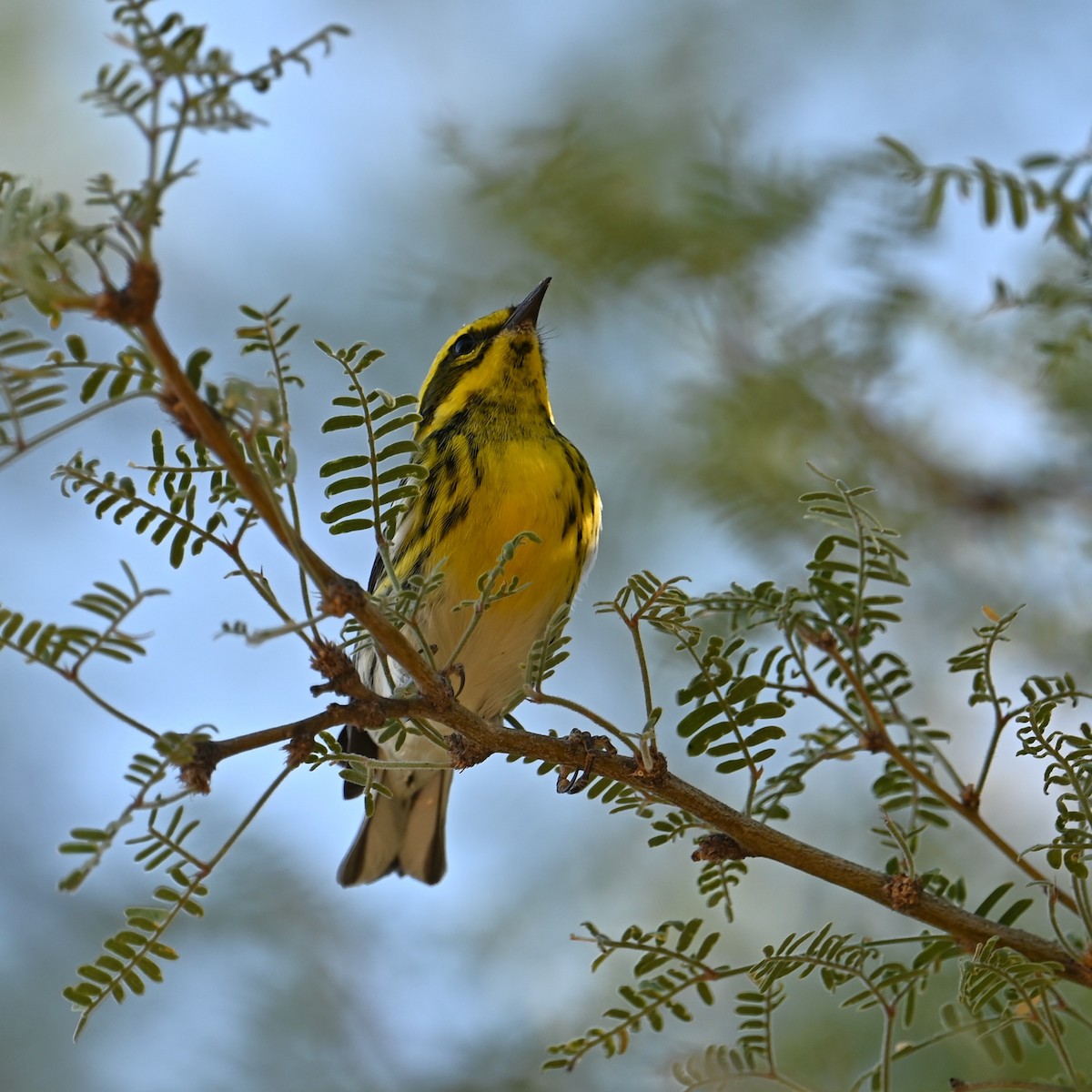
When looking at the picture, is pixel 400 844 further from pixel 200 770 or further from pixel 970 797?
pixel 200 770

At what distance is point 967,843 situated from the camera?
4098mm

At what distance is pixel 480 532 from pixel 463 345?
1.07m

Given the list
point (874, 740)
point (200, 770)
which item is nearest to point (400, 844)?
point (874, 740)

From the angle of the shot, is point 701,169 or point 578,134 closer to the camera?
point 701,169

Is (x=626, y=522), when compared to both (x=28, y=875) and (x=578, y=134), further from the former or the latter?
(x=28, y=875)

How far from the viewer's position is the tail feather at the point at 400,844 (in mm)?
3932

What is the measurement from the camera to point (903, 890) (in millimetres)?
1724

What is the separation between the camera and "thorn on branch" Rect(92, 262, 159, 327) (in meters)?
1.20

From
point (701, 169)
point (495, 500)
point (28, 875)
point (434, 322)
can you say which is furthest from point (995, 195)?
point (28, 875)

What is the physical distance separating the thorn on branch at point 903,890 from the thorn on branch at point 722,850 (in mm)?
194

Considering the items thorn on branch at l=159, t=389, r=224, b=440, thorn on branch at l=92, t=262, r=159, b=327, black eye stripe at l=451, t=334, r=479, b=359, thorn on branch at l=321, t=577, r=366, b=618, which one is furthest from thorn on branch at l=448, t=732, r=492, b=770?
black eye stripe at l=451, t=334, r=479, b=359

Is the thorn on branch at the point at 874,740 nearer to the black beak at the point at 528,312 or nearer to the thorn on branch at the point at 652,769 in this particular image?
the thorn on branch at the point at 652,769

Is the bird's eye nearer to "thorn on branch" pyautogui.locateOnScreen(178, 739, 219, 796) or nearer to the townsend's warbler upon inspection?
the townsend's warbler

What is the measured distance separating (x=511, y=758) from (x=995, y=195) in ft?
3.29
